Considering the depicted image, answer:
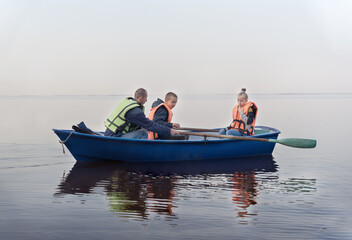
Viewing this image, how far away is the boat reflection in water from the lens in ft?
19.9

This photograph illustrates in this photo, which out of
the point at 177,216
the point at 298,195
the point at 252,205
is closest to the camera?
the point at 177,216

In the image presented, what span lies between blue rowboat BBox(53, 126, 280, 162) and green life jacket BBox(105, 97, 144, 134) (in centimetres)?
34

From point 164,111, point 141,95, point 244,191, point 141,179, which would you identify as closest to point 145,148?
point 164,111

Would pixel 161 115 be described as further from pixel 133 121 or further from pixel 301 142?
pixel 301 142

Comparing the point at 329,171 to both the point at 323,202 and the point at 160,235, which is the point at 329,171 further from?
the point at 160,235

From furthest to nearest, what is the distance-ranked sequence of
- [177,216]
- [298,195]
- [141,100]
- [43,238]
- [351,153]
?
[351,153] → [141,100] → [298,195] → [177,216] → [43,238]

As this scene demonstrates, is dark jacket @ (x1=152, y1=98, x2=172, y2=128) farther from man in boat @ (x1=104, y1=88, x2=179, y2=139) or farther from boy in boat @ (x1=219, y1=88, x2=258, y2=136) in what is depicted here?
boy in boat @ (x1=219, y1=88, x2=258, y2=136)

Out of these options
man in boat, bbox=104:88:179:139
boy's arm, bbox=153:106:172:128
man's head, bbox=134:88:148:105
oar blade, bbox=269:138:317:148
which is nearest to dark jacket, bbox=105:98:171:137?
man in boat, bbox=104:88:179:139

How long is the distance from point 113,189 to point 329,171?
4.41 meters

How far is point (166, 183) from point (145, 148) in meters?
1.82

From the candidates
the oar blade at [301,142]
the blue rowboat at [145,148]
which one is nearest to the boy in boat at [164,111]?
the blue rowboat at [145,148]

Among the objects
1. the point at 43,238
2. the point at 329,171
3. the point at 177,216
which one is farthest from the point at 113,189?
the point at 329,171

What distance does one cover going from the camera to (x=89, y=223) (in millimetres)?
5230

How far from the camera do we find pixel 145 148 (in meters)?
9.25
